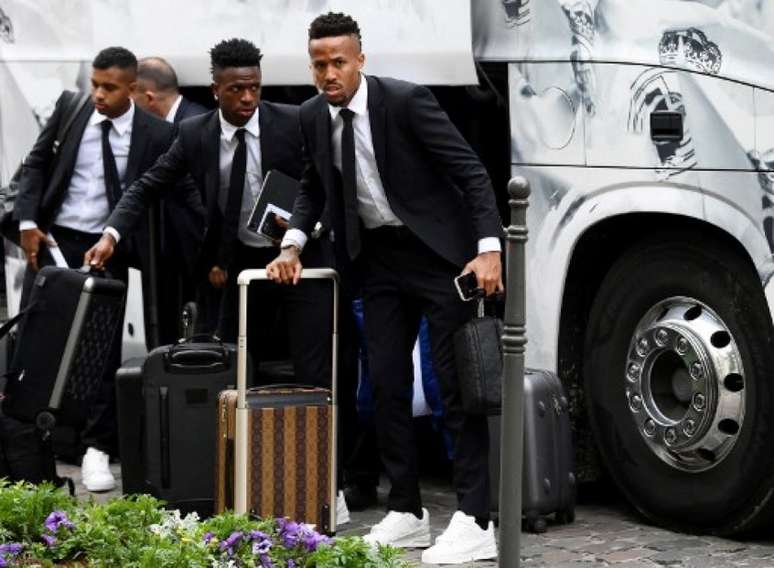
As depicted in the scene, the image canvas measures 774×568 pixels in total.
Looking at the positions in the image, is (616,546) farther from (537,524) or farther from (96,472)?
(96,472)

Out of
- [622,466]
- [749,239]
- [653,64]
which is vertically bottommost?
[622,466]

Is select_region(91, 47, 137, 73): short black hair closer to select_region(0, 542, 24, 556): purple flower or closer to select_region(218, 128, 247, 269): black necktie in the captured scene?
select_region(218, 128, 247, 269): black necktie

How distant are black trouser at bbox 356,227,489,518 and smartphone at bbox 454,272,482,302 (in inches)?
7.6

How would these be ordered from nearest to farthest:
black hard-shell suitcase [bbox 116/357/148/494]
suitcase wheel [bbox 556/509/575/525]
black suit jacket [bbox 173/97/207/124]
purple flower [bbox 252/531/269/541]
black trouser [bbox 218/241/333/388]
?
purple flower [bbox 252/531/269/541]
suitcase wheel [bbox 556/509/575/525]
black trouser [bbox 218/241/333/388]
black hard-shell suitcase [bbox 116/357/148/494]
black suit jacket [bbox 173/97/207/124]

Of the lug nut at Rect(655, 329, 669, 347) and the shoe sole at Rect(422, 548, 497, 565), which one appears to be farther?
the lug nut at Rect(655, 329, 669, 347)

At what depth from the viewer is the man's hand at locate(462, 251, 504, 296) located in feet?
23.3

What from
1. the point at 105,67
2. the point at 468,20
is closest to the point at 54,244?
the point at 105,67

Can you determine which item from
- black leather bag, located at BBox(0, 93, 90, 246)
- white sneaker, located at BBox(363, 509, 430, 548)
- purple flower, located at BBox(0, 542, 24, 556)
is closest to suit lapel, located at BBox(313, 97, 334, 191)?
white sneaker, located at BBox(363, 509, 430, 548)

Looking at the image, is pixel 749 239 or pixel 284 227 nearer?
pixel 749 239

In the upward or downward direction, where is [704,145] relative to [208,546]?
upward

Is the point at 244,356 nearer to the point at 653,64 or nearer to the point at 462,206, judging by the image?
the point at 462,206

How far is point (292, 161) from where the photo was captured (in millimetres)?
8156

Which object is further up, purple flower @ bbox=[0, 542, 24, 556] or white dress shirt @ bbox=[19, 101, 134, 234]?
white dress shirt @ bbox=[19, 101, 134, 234]

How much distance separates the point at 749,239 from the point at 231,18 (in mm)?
2712
